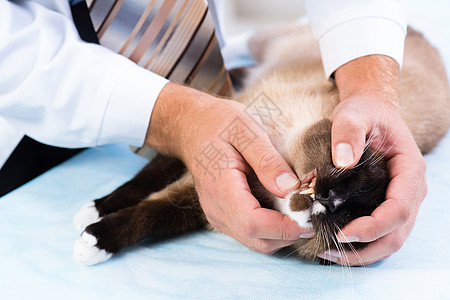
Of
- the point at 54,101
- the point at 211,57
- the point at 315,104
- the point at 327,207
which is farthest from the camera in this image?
the point at 211,57

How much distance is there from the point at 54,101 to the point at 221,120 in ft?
1.56

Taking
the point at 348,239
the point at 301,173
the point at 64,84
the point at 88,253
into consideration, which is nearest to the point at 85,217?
the point at 88,253

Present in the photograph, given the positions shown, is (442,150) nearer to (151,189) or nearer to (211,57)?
(211,57)

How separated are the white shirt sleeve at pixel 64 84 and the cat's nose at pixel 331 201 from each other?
0.54 meters

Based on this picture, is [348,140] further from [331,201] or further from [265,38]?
[265,38]

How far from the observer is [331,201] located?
2.98ft

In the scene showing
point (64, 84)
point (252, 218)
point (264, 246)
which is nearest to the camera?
point (252, 218)

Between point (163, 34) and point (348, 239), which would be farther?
point (163, 34)

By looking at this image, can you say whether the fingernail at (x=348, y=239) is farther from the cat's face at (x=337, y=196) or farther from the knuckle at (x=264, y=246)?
the knuckle at (x=264, y=246)

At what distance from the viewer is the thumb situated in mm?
919

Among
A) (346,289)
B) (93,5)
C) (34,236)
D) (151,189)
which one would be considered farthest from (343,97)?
(34,236)

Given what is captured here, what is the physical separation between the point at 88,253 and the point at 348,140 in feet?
2.22

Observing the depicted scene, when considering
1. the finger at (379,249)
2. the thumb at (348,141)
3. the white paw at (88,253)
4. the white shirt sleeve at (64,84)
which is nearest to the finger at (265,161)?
the thumb at (348,141)

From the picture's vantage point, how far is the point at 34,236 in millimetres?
1169
